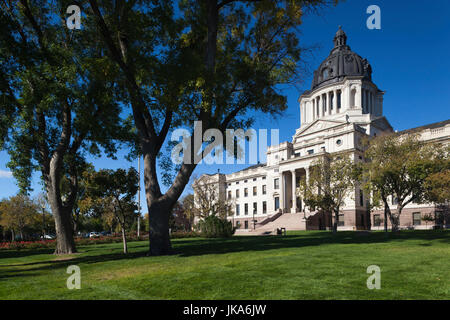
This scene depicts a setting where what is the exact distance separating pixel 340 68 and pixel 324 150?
87.1 feet

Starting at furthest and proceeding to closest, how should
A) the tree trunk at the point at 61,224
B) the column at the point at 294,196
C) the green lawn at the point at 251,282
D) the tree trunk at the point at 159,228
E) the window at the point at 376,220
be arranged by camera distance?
the column at the point at 294,196
the window at the point at 376,220
the tree trunk at the point at 61,224
the tree trunk at the point at 159,228
the green lawn at the point at 251,282

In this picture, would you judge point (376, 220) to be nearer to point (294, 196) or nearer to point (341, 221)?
point (341, 221)

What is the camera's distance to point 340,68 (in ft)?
222

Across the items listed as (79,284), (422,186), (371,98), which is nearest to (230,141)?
(79,284)

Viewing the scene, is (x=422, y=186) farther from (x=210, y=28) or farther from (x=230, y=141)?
(x=210, y=28)

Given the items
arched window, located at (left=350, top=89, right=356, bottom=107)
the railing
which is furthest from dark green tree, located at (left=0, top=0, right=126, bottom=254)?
arched window, located at (left=350, top=89, right=356, bottom=107)

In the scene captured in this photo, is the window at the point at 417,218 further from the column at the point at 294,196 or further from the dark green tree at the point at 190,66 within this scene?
the dark green tree at the point at 190,66

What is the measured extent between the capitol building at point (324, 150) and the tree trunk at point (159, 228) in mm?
31157

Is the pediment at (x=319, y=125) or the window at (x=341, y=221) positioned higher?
the pediment at (x=319, y=125)

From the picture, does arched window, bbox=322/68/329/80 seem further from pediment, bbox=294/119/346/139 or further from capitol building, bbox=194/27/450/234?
pediment, bbox=294/119/346/139

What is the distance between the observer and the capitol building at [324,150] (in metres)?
47.7

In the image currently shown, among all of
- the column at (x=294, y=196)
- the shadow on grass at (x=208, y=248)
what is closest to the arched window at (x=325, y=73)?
the column at (x=294, y=196)

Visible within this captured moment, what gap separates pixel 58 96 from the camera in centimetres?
1424

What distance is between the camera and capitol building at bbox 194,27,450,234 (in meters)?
47.7
